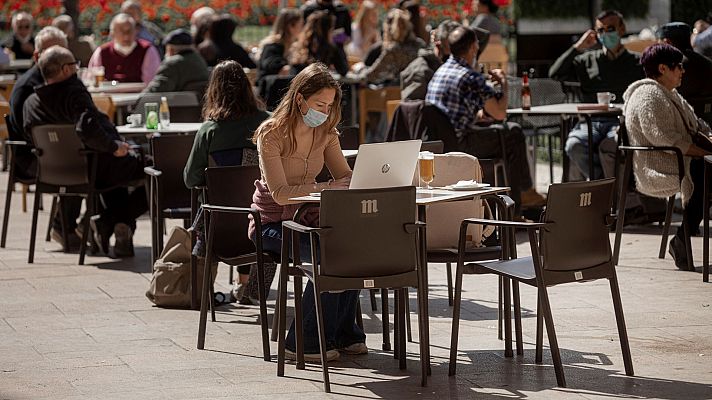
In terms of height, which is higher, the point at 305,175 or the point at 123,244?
the point at 305,175

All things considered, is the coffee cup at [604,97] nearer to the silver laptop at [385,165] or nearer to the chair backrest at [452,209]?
the chair backrest at [452,209]

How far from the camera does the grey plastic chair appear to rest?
6289 mm

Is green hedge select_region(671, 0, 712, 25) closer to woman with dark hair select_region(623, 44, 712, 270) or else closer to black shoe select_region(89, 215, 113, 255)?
woman with dark hair select_region(623, 44, 712, 270)

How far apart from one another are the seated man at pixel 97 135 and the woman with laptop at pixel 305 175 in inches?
117

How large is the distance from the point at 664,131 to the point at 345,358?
10.9 feet

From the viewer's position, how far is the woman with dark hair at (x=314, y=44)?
14305 mm

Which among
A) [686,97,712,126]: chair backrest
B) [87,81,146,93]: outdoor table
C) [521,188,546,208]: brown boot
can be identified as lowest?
[521,188,546,208]: brown boot

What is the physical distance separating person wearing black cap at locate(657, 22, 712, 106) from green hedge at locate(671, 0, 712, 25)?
11.8 ft

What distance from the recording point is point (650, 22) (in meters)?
18.1

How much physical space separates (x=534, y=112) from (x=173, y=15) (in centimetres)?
1415

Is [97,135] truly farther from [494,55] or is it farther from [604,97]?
[494,55]

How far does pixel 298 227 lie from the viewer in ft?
21.0

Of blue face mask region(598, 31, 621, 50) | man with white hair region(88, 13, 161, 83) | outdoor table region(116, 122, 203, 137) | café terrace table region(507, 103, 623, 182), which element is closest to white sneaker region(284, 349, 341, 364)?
outdoor table region(116, 122, 203, 137)

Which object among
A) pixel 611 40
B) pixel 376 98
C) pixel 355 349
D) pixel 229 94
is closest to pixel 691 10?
pixel 611 40
